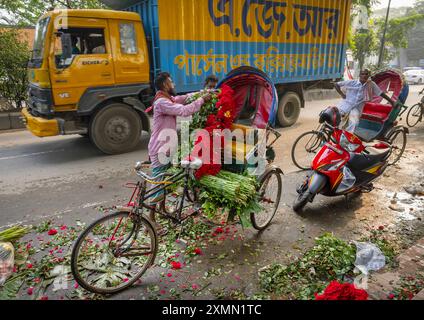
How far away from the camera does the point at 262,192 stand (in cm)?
381

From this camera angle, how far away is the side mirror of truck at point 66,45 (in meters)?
5.89

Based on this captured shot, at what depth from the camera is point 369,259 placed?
314 centimetres

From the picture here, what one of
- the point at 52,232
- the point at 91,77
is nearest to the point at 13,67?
the point at 91,77

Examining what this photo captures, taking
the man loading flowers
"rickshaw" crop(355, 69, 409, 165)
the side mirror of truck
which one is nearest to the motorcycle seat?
"rickshaw" crop(355, 69, 409, 165)

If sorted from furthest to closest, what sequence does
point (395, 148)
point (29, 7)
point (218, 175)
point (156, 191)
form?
point (29, 7) < point (395, 148) < point (218, 175) < point (156, 191)

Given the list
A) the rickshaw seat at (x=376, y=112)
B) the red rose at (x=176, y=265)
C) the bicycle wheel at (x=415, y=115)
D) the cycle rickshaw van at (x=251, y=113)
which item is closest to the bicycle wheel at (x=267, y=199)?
the cycle rickshaw van at (x=251, y=113)

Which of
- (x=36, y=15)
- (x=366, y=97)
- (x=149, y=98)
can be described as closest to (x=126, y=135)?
(x=149, y=98)

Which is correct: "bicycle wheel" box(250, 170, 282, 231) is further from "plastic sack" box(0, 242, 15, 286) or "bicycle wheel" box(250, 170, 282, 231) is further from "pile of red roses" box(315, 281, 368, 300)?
"plastic sack" box(0, 242, 15, 286)

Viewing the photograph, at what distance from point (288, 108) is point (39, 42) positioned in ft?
22.5

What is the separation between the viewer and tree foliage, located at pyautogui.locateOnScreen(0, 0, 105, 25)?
1078 cm

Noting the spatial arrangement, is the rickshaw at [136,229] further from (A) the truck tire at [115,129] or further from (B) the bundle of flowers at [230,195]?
(A) the truck tire at [115,129]

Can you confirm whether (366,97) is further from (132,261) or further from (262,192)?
(132,261)

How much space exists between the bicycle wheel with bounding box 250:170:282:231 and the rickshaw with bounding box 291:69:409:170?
76.6 inches

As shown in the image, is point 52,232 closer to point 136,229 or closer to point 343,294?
point 136,229
